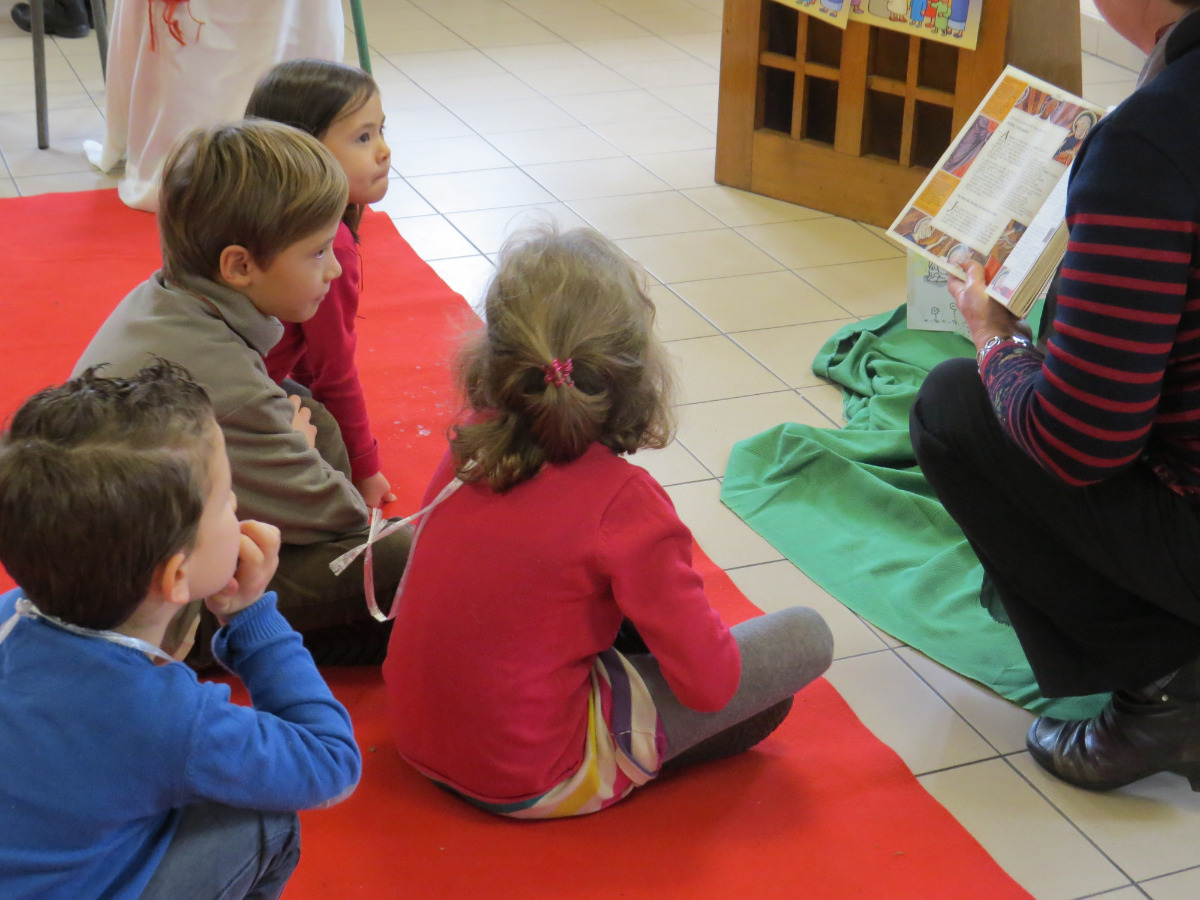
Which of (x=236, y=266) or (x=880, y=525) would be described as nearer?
(x=236, y=266)

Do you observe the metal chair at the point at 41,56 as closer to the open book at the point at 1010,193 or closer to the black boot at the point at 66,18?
the black boot at the point at 66,18

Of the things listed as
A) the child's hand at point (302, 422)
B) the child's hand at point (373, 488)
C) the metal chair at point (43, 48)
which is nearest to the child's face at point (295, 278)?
the child's hand at point (302, 422)

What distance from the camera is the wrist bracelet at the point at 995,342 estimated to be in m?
1.61

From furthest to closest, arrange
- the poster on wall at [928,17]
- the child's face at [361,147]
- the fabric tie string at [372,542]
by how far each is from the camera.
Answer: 1. the poster on wall at [928,17]
2. the child's face at [361,147]
3. the fabric tie string at [372,542]

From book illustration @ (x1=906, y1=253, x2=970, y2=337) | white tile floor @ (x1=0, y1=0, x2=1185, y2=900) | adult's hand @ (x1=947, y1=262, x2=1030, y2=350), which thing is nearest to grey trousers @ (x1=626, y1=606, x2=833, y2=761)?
white tile floor @ (x1=0, y1=0, x2=1185, y2=900)

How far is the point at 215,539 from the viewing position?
1025mm

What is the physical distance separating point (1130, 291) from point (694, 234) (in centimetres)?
214

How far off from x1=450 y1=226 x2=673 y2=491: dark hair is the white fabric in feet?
7.13

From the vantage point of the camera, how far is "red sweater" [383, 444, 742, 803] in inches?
51.8

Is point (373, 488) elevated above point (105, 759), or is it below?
below

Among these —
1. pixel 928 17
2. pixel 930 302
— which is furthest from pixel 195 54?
pixel 930 302

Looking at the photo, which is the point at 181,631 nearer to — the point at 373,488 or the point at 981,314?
the point at 373,488

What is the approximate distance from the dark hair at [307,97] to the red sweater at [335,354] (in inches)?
7.0

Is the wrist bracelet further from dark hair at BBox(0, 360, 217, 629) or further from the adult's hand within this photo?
dark hair at BBox(0, 360, 217, 629)
